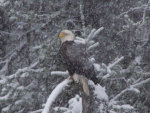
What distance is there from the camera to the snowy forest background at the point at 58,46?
6797 mm

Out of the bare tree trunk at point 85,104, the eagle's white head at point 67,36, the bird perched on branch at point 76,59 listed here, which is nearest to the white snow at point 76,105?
the bird perched on branch at point 76,59

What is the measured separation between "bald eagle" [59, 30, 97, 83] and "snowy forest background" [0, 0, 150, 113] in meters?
0.93

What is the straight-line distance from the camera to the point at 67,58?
552cm

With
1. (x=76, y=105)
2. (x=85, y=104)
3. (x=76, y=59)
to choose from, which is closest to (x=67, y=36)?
(x=76, y=59)

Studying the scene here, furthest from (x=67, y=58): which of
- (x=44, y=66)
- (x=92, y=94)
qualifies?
(x=44, y=66)

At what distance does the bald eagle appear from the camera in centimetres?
505

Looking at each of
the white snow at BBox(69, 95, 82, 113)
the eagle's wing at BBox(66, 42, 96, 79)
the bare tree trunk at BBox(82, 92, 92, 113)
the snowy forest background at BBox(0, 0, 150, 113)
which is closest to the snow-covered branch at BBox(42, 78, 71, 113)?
the bare tree trunk at BBox(82, 92, 92, 113)

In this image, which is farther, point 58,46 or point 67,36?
point 58,46

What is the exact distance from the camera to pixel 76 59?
535 centimetres

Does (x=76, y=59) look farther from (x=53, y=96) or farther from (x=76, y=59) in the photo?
(x=53, y=96)

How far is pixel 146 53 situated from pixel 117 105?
8.76 feet

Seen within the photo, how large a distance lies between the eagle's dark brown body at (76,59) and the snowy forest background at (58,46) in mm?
946

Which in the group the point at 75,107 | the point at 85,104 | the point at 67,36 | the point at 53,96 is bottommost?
the point at 75,107

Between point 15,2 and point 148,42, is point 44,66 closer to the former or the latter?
point 15,2
